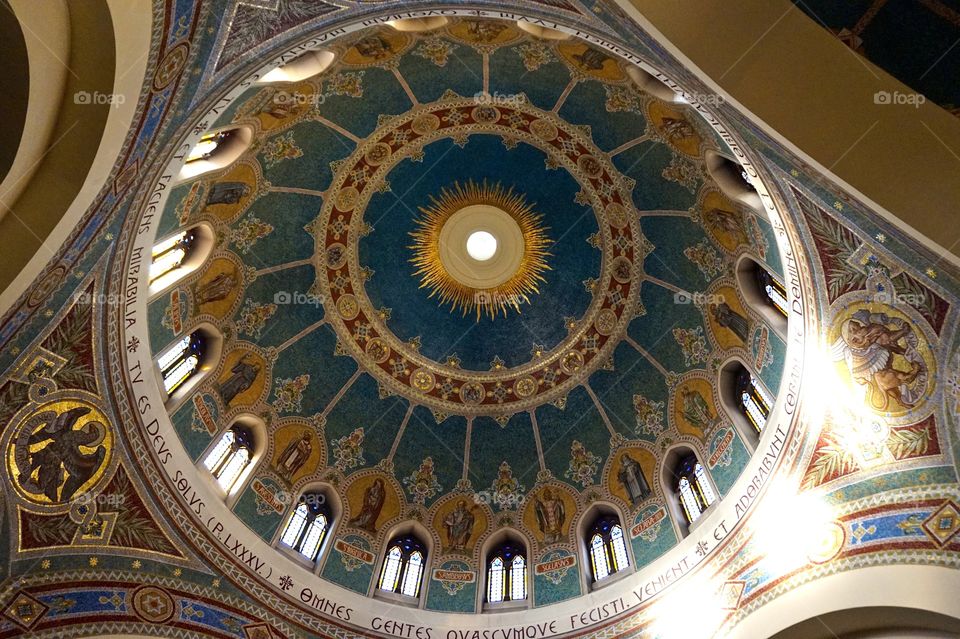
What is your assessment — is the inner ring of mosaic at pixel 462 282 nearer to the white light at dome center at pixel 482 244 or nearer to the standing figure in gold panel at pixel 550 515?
the white light at dome center at pixel 482 244

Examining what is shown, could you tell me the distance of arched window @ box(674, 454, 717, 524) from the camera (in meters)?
13.5

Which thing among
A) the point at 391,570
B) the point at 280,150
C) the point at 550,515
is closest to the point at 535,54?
the point at 280,150

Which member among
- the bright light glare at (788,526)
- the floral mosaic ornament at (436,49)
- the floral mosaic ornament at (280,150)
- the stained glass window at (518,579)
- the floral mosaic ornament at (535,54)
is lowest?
the bright light glare at (788,526)

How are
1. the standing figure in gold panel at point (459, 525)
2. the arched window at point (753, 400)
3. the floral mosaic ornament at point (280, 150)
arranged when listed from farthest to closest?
the standing figure in gold panel at point (459, 525) → the floral mosaic ornament at point (280, 150) → the arched window at point (753, 400)

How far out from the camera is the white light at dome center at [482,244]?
17484 millimetres

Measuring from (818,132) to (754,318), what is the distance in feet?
22.6

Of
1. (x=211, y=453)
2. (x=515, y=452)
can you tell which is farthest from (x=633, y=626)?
(x=211, y=453)

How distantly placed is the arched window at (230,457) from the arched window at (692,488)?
8751 mm

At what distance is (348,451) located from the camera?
16.2 meters

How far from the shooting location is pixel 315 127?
14.8 meters

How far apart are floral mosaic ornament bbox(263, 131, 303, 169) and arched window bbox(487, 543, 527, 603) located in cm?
946

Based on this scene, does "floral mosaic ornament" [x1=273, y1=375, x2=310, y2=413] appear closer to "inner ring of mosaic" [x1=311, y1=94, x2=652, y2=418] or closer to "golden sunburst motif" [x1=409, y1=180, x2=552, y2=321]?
"inner ring of mosaic" [x1=311, y1=94, x2=652, y2=418]

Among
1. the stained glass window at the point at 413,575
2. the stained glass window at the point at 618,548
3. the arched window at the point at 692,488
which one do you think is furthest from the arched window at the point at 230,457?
the arched window at the point at 692,488

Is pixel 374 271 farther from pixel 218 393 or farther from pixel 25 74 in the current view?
pixel 25 74
